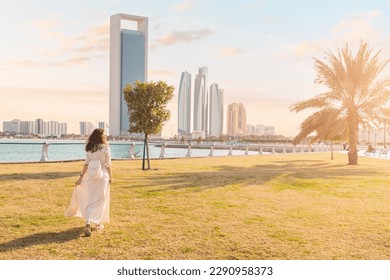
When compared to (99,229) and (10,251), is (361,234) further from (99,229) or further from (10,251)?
(10,251)

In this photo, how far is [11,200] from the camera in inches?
429

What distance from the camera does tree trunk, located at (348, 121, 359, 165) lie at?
3030 cm

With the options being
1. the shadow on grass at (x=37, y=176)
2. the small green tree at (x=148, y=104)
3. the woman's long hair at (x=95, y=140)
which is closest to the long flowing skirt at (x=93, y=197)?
the woman's long hair at (x=95, y=140)

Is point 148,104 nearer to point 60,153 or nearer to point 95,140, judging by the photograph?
point 95,140

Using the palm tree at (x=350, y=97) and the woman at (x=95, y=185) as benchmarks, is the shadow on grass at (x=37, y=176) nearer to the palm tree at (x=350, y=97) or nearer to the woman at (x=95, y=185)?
the woman at (x=95, y=185)

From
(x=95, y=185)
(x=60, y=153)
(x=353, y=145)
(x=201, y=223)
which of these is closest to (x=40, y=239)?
(x=95, y=185)

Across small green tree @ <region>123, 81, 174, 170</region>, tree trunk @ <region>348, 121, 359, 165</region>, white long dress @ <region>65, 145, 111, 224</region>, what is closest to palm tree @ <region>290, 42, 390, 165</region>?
tree trunk @ <region>348, 121, 359, 165</region>

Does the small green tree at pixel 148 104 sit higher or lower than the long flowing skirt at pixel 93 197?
higher

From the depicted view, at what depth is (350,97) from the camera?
30828 millimetres

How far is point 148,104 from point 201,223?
1383 cm

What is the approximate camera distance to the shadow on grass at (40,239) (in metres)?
6.70

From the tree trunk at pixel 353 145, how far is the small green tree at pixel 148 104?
15.8 meters

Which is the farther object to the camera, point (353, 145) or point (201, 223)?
point (353, 145)

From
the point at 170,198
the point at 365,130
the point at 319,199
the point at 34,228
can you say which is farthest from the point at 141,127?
the point at 365,130
